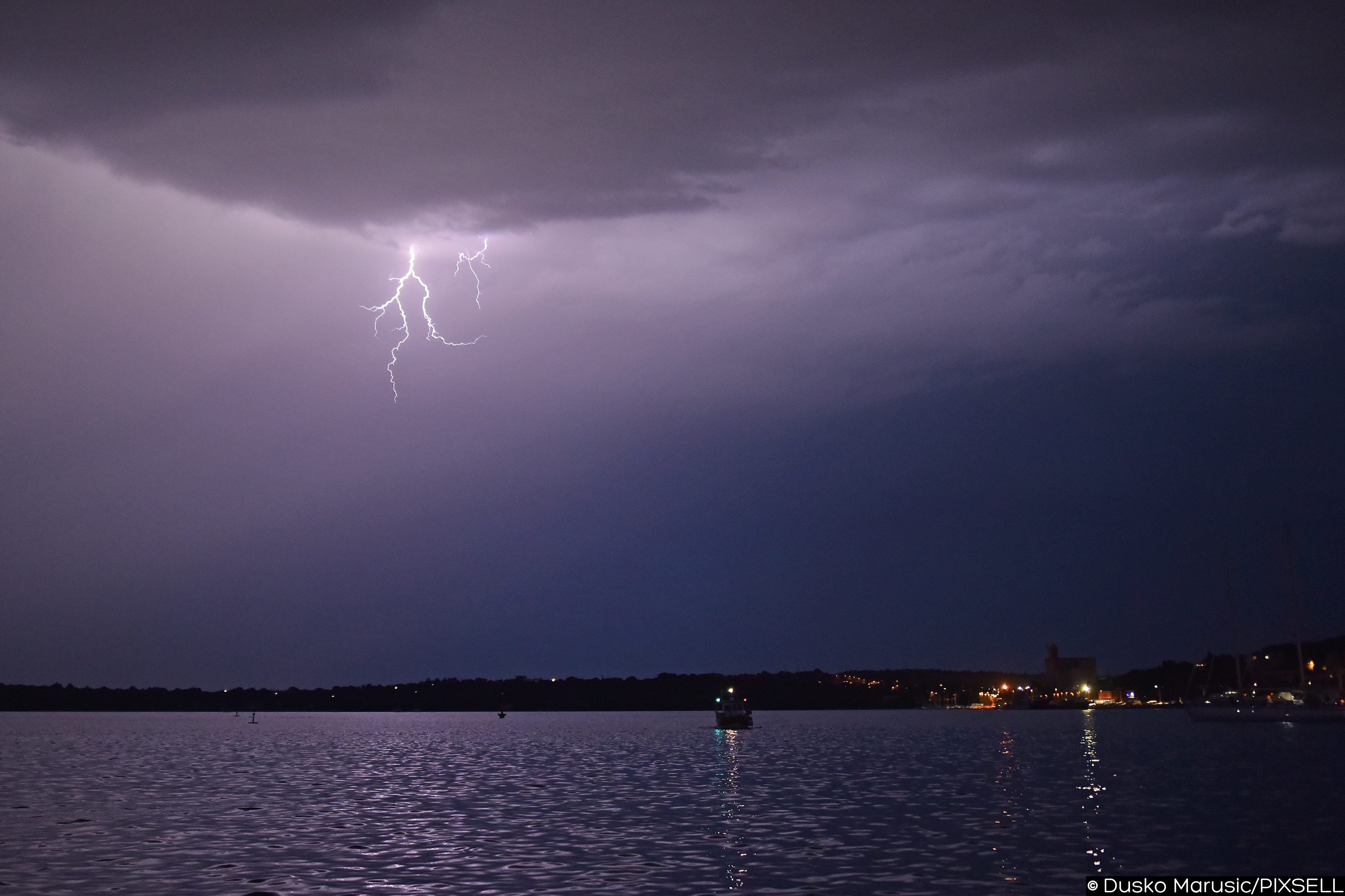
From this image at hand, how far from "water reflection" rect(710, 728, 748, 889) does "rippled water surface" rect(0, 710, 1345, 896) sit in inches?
8.1

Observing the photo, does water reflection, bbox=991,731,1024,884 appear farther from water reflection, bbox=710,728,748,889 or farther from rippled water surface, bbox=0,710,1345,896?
water reflection, bbox=710,728,748,889

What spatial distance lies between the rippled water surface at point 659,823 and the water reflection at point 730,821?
0.21 metres

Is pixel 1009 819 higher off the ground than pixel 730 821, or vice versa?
pixel 730 821

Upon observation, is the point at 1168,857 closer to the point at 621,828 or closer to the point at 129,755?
the point at 621,828

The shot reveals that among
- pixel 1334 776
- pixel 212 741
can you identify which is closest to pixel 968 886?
pixel 1334 776

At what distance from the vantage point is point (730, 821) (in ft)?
170

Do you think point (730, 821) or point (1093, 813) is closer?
point (730, 821)

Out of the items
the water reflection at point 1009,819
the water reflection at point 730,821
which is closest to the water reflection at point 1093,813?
the water reflection at point 1009,819

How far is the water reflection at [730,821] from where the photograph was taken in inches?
1451

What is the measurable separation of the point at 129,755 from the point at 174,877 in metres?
92.4

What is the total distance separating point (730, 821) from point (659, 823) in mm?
3177

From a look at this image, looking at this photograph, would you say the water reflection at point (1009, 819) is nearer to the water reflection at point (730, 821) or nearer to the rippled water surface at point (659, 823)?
the rippled water surface at point (659, 823)

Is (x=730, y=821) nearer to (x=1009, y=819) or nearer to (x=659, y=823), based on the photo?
(x=659, y=823)

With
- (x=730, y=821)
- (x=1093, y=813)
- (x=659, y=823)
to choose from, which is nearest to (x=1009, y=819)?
(x=1093, y=813)
